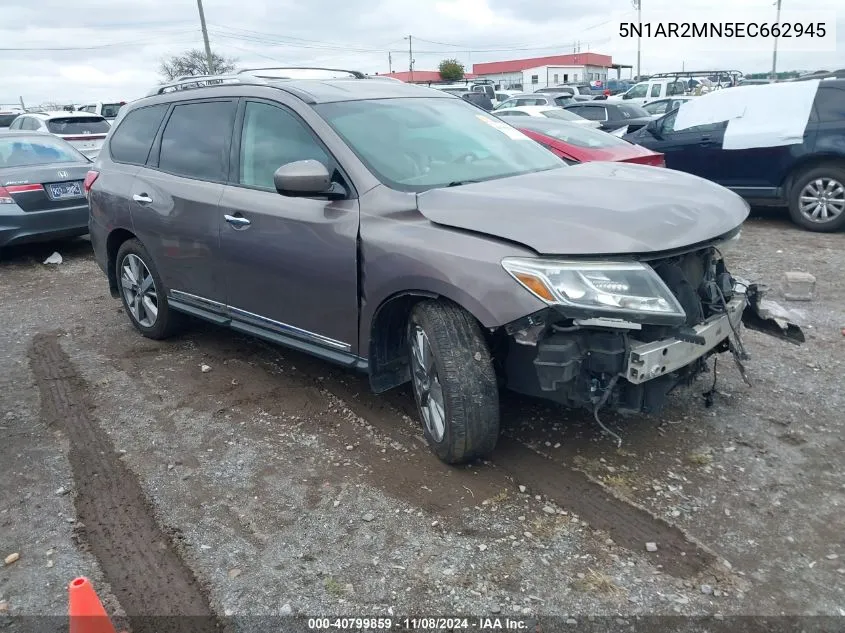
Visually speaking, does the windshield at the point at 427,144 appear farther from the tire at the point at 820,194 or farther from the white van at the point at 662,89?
the white van at the point at 662,89

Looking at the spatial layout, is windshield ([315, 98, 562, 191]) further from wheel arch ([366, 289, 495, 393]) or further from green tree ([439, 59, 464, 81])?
green tree ([439, 59, 464, 81])

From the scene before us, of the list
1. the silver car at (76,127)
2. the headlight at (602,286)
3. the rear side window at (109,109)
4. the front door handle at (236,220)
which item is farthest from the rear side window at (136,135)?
the rear side window at (109,109)

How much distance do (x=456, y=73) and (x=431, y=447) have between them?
63502 millimetres

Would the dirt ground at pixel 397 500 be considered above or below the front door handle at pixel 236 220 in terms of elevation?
below

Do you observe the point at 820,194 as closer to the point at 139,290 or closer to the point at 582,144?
the point at 582,144

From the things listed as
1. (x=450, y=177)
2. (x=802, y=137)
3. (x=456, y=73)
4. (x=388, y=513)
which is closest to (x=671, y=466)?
(x=388, y=513)

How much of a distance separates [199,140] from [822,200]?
6901 millimetres

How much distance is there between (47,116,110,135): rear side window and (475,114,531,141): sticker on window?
496 inches

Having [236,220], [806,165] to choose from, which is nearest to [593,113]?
[806,165]

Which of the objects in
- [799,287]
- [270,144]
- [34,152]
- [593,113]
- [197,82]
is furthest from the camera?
[593,113]

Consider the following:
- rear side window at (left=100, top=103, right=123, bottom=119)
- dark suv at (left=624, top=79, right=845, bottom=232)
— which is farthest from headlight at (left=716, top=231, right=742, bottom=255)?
rear side window at (left=100, top=103, right=123, bottom=119)

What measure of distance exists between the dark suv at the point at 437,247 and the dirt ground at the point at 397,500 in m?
0.42

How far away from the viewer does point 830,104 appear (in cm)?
802

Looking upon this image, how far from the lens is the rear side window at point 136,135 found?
207 inches
